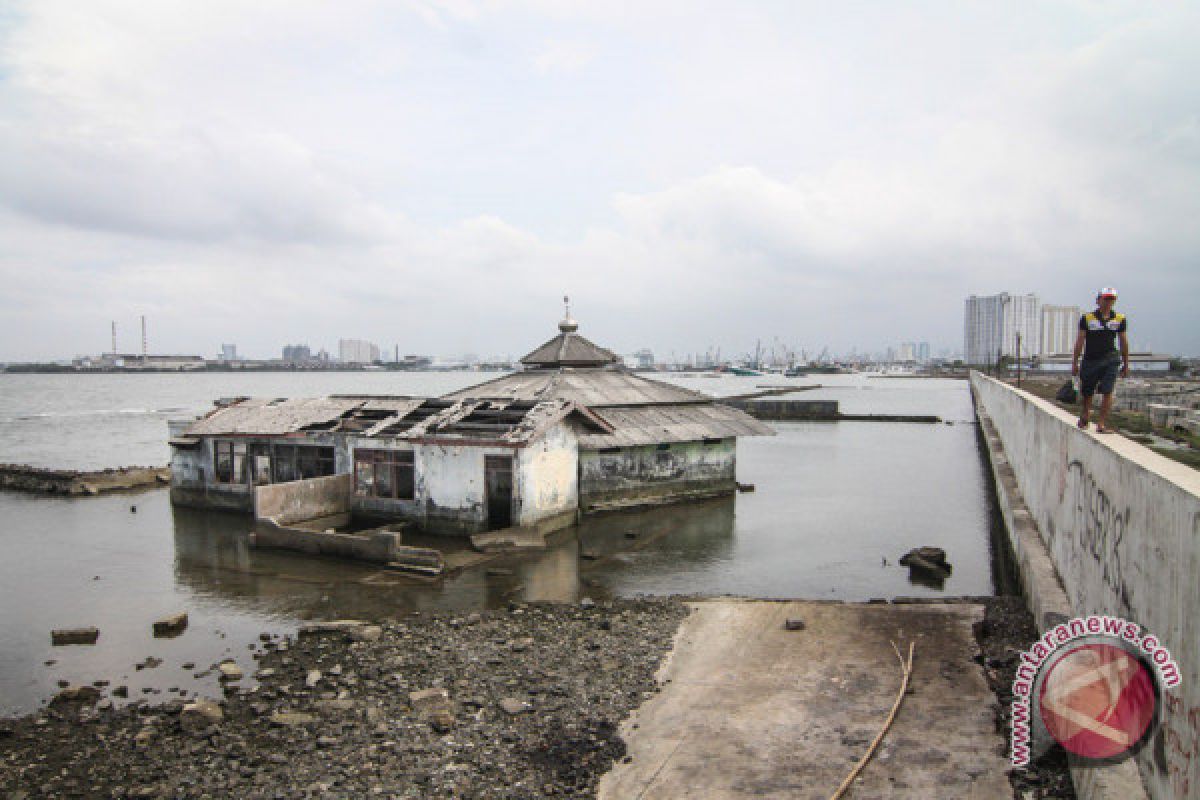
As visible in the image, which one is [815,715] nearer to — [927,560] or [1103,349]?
[1103,349]

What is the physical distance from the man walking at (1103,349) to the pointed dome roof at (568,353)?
2567 centimetres

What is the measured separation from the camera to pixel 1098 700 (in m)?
7.30

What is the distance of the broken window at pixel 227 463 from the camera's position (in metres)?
28.8

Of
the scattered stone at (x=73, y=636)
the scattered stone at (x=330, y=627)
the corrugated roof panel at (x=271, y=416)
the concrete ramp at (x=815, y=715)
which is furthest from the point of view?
the corrugated roof panel at (x=271, y=416)

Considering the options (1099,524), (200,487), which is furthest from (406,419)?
(1099,524)

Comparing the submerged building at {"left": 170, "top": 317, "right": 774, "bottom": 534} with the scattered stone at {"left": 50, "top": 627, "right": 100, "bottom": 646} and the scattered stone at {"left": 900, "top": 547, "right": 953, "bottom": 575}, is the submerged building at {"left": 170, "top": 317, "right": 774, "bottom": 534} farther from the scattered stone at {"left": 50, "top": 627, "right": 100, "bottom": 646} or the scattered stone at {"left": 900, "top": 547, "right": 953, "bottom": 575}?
the scattered stone at {"left": 900, "top": 547, "right": 953, "bottom": 575}

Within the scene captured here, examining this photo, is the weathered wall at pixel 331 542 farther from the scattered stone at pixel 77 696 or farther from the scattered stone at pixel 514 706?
the scattered stone at pixel 514 706

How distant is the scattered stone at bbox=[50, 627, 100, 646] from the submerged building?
9.64m

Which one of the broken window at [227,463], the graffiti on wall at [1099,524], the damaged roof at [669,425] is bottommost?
the broken window at [227,463]

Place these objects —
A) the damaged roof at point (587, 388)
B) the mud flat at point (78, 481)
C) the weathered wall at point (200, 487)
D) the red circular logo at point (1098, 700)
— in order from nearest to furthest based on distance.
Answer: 1. the red circular logo at point (1098, 700)
2. the weathered wall at point (200, 487)
3. the damaged roof at point (587, 388)
4. the mud flat at point (78, 481)

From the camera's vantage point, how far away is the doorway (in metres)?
23.2

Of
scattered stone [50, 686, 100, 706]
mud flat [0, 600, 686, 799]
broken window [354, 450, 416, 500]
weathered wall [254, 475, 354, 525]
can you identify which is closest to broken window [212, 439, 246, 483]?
weathered wall [254, 475, 354, 525]

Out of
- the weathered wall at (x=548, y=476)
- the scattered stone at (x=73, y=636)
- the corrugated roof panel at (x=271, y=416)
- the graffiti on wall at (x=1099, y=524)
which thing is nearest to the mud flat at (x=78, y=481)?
the corrugated roof panel at (x=271, y=416)

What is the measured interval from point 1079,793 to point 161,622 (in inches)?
650
